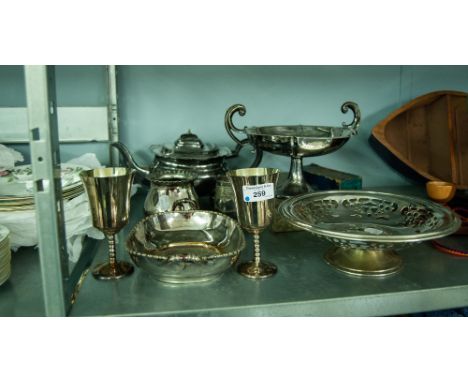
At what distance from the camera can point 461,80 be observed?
1367 mm

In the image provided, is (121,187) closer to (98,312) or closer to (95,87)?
(98,312)

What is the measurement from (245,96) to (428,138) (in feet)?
1.86

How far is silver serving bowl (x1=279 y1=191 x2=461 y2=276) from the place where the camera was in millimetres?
661

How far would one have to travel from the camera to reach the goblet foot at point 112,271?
2.36 feet

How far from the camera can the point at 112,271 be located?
73 cm

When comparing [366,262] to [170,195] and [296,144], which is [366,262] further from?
[170,195]

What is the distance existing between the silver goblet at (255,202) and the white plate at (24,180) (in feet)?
1.13

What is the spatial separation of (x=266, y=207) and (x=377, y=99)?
77 centimetres

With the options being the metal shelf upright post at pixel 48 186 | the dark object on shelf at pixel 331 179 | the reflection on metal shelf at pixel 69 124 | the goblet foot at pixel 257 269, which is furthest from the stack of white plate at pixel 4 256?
the dark object on shelf at pixel 331 179

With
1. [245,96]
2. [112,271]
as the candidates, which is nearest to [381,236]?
[112,271]

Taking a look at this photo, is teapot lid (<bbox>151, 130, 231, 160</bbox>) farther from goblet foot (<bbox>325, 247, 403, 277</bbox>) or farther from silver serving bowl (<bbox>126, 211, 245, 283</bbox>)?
goblet foot (<bbox>325, 247, 403, 277</bbox>)

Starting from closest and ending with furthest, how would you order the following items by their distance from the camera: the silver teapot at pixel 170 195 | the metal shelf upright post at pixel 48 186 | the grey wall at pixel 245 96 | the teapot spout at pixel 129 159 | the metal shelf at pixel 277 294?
the metal shelf upright post at pixel 48 186 < the metal shelf at pixel 277 294 < the silver teapot at pixel 170 195 < the teapot spout at pixel 129 159 < the grey wall at pixel 245 96

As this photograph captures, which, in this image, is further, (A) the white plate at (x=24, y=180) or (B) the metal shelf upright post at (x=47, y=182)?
(A) the white plate at (x=24, y=180)

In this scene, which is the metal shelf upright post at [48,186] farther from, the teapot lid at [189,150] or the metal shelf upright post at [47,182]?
the teapot lid at [189,150]
